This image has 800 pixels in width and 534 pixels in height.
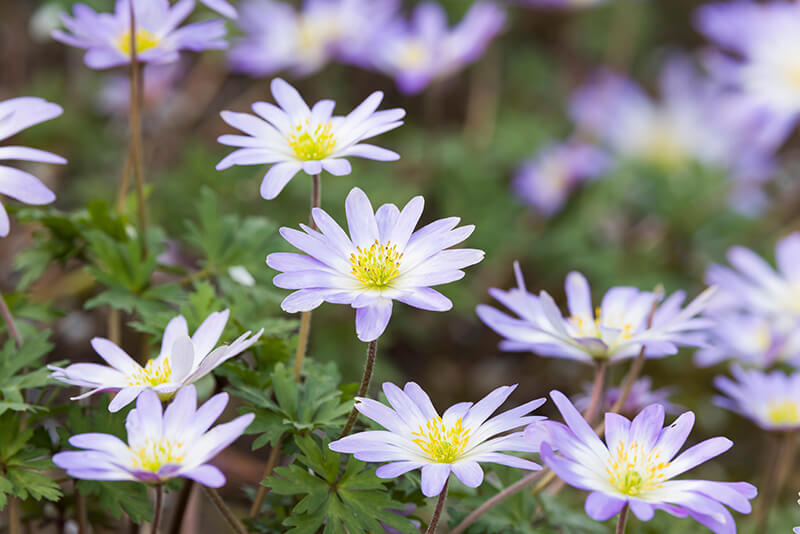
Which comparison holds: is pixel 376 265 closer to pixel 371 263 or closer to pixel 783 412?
pixel 371 263

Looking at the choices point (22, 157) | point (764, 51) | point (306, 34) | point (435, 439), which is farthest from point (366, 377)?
point (764, 51)

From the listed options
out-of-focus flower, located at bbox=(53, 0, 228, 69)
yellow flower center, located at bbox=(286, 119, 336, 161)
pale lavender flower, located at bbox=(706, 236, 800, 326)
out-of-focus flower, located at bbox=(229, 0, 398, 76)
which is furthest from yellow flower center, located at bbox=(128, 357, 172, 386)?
out-of-focus flower, located at bbox=(229, 0, 398, 76)

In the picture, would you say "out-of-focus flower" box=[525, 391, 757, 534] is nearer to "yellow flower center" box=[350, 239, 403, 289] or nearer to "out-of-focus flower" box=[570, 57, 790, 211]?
"yellow flower center" box=[350, 239, 403, 289]

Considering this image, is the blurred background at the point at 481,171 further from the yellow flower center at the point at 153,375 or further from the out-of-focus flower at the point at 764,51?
the yellow flower center at the point at 153,375

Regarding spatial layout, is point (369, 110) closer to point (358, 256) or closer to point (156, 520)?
point (358, 256)

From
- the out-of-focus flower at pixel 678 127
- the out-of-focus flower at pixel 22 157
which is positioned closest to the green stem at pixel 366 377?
the out-of-focus flower at pixel 22 157

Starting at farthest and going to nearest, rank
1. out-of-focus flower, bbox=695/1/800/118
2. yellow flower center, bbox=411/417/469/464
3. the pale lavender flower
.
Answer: out-of-focus flower, bbox=695/1/800/118 → the pale lavender flower → yellow flower center, bbox=411/417/469/464

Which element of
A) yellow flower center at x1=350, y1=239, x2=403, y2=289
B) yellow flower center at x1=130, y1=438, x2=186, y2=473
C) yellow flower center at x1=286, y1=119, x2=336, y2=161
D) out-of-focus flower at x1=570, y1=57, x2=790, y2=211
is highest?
out-of-focus flower at x1=570, y1=57, x2=790, y2=211
